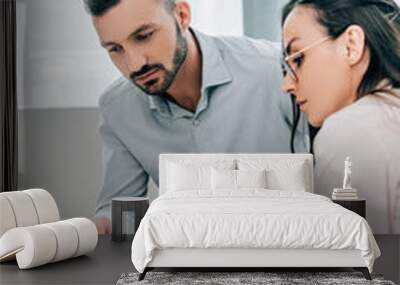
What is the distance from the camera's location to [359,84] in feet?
24.4

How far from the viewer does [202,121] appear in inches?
297

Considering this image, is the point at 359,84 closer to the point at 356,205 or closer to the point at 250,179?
the point at 356,205

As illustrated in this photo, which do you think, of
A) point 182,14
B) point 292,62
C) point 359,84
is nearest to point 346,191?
point 359,84

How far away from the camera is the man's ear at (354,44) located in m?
7.39

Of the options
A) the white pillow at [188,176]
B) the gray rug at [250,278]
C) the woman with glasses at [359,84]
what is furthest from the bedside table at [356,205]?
the gray rug at [250,278]

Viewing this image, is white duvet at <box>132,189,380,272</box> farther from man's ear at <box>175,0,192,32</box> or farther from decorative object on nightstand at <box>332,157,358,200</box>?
man's ear at <box>175,0,192,32</box>

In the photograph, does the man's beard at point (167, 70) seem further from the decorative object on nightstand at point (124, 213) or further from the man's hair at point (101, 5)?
the decorative object on nightstand at point (124, 213)

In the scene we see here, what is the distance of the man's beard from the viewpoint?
7.54m

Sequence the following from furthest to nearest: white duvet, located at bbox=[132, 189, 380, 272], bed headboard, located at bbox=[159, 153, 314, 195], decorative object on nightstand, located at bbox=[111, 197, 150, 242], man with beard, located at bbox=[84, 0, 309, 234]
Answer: man with beard, located at bbox=[84, 0, 309, 234] < bed headboard, located at bbox=[159, 153, 314, 195] < decorative object on nightstand, located at bbox=[111, 197, 150, 242] < white duvet, located at bbox=[132, 189, 380, 272]

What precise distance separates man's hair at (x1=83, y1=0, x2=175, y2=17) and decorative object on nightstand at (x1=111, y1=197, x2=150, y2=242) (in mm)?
1971

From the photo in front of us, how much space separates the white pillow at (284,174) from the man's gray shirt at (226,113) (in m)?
0.39

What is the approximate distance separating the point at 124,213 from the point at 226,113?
4.82ft

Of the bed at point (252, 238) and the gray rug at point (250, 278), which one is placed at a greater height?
the bed at point (252, 238)

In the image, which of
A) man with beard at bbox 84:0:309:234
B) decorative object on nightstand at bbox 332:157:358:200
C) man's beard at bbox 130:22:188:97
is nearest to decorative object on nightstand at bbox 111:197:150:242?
man with beard at bbox 84:0:309:234
